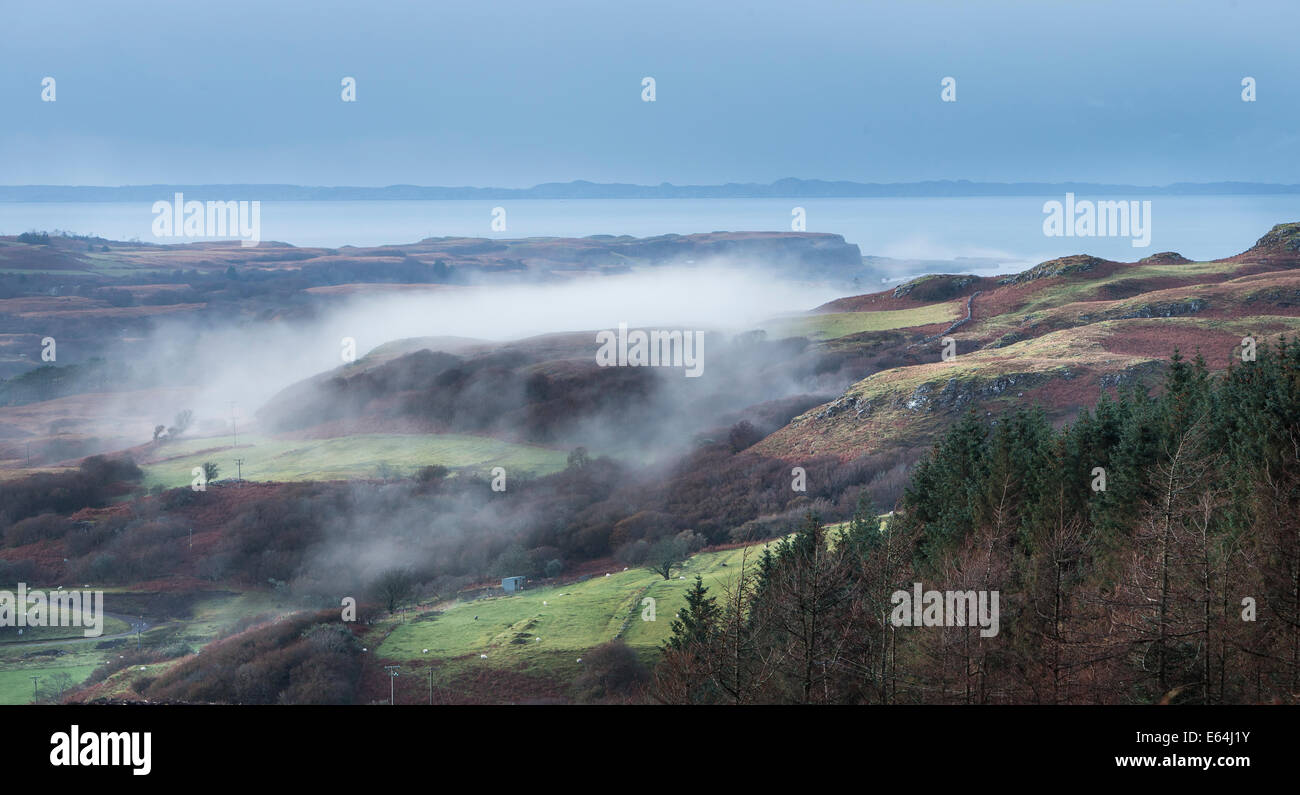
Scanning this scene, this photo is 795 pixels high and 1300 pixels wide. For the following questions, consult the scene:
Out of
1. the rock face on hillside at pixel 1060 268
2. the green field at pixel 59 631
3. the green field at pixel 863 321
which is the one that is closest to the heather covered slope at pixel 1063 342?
the rock face on hillside at pixel 1060 268

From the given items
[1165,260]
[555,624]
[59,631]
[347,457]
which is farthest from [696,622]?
[1165,260]

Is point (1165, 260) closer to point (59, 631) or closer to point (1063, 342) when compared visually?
point (1063, 342)

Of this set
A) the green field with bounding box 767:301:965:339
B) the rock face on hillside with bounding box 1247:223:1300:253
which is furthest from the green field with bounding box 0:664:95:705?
the rock face on hillside with bounding box 1247:223:1300:253

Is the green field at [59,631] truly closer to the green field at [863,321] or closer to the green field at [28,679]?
the green field at [28,679]
